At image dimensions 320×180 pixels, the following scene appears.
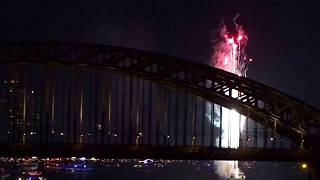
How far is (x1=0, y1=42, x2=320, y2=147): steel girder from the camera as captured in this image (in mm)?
56562

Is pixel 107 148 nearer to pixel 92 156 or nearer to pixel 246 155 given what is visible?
pixel 92 156

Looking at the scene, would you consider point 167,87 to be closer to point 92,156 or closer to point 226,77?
point 226,77

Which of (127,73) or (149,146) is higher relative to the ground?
(127,73)

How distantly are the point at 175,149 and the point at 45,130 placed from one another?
9938 mm

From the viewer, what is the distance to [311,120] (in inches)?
2418

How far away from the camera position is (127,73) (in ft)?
191

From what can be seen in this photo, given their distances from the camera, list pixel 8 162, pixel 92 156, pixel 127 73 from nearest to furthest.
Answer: pixel 92 156 → pixel 127 73 → pixel 8 162

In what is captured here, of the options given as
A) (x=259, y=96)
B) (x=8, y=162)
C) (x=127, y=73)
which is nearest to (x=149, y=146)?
(x=127, y=73)

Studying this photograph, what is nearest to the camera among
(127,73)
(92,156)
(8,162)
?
(92,156)

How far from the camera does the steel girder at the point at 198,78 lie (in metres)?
56.6

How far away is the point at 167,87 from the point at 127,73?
4007 mm

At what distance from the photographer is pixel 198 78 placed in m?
59.9

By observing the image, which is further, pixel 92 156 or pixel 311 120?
pixel 311 120

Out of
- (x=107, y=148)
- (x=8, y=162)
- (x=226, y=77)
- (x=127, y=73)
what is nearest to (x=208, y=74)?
(x=226, y=77)
